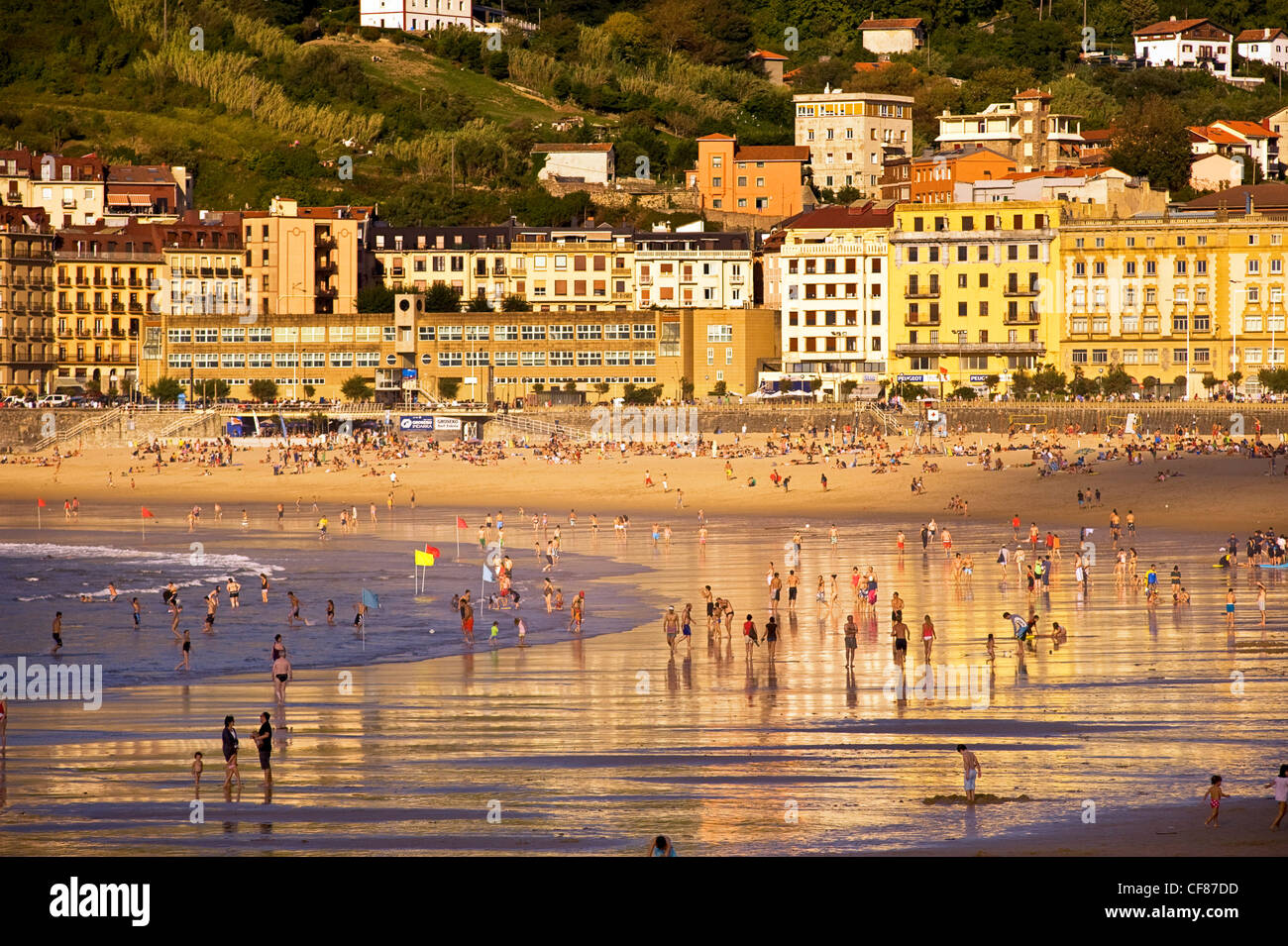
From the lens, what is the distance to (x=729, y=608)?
31391mm

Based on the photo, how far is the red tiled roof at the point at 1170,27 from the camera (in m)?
144

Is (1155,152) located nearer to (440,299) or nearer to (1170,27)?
(440,299)

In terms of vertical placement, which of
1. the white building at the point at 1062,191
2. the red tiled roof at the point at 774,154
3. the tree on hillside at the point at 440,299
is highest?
the red tiled roof at the point at 774,154

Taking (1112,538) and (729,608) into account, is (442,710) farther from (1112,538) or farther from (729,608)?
(1112,538)

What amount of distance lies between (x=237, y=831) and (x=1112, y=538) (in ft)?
109

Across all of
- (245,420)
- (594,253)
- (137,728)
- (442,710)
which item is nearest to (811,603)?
(442,710)

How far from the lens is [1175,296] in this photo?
3349 inches

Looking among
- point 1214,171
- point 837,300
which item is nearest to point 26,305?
point 837,300

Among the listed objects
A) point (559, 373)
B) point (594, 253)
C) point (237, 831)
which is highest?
point (594, 253)

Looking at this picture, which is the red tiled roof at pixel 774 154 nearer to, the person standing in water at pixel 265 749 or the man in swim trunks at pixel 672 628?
the man in swim trunks at pixel 672 628

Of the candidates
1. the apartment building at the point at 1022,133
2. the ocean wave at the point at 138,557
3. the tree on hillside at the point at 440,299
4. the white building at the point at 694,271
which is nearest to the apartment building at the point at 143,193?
the tree on hillside at the point at 440,299

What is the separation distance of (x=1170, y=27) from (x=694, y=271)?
212 feet

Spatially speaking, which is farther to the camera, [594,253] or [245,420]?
[594,253]

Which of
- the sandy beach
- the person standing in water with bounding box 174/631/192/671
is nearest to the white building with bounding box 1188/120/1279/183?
the sandy beach
